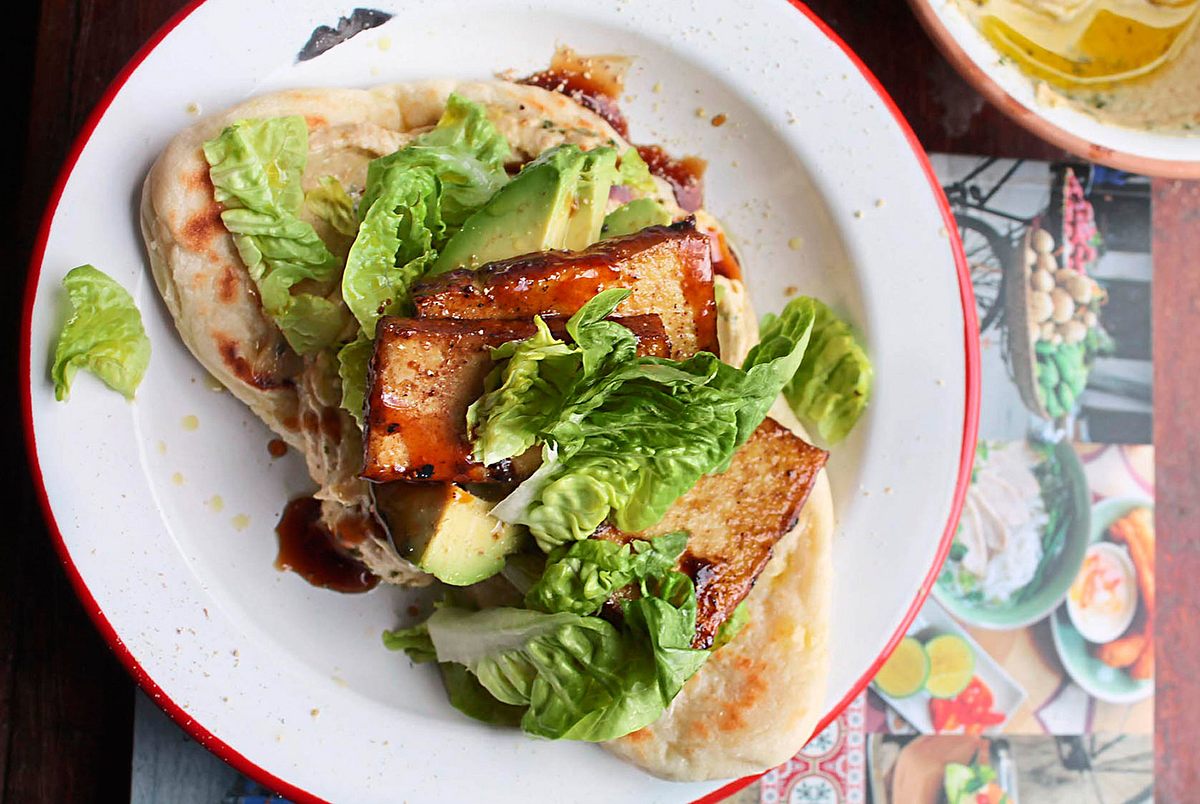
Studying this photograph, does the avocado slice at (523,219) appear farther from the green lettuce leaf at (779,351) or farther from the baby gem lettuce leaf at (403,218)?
the green lettuce leaf at (779,351)

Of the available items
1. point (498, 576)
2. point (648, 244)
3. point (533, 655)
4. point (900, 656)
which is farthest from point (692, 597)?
point (900, 656)

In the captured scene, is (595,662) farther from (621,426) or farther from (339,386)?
(339,386)

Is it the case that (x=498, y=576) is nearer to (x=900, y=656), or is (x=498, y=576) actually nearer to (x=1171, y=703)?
(x=900, y=656)

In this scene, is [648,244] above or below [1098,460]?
above

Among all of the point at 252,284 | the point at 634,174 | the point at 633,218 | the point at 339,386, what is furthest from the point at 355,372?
the point at 634,174

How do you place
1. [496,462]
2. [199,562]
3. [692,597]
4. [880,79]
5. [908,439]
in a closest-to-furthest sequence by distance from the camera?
[496,462]
[692,597]
[199,562]
[908,439]
[880,79]

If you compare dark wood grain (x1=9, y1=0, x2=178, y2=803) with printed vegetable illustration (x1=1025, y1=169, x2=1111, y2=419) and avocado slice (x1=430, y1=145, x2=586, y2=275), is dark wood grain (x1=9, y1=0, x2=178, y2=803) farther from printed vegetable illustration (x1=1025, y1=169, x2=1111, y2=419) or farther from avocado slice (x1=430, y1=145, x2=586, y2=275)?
printed vegetable illustration (x1=1025, y1=169, x2=1111, y2=419)
